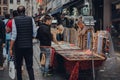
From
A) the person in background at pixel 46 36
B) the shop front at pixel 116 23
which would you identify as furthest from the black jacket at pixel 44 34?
the shop front at pixel 116 23

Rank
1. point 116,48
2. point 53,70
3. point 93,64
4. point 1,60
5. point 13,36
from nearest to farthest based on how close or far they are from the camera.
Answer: point 13,36 < point 93,64 < point 53,70 < point 1,60 < point 116,48

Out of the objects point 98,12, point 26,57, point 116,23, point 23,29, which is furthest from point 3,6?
point 26,57

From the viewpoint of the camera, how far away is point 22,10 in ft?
34.3

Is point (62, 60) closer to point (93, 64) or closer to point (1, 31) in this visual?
point (93, 64)

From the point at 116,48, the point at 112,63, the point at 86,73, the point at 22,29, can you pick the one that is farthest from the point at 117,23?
the point at 22,29

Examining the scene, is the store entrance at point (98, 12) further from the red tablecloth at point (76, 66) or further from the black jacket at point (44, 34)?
the red tablecloth at point (76, 66)

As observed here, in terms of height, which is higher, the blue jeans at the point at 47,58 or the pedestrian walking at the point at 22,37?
the pedestrian walking at the point at 22,37

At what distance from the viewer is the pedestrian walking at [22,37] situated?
10.4 metres

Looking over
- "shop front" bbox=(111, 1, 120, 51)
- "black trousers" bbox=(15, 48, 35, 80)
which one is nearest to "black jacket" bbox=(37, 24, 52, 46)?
"black trousers" bbox=(15, 48, 35, 80)

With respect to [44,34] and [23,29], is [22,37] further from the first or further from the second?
[44,34]

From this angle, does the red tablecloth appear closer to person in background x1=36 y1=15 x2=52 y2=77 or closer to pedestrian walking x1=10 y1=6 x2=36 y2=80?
person in background x1=36 y1=15 x2=52 y2=77

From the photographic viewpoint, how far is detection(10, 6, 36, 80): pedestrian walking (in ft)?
34.1

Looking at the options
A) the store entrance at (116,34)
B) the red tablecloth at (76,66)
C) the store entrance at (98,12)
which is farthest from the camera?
the store entrance at (98,12)

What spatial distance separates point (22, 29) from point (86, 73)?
2.45m
